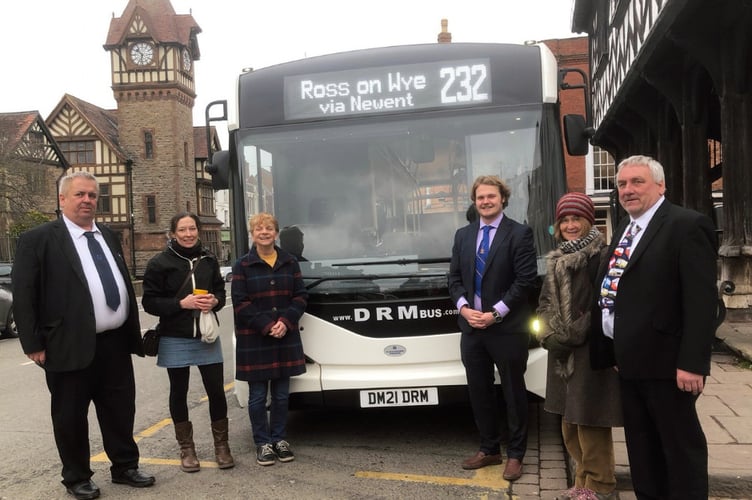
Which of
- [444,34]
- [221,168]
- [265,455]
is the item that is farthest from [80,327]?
[444,34]

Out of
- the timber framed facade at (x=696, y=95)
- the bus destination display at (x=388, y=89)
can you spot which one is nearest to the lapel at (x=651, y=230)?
the bus destination display at (x=388, y=89)

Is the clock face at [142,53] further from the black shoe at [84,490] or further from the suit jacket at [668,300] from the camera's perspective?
the suit jacket at [668,300]

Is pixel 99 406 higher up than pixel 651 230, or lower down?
lower down

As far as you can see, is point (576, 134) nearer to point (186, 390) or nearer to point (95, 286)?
point (186, 390)

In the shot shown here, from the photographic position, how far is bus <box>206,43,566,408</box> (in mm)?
4734

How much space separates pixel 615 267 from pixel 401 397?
2.02m

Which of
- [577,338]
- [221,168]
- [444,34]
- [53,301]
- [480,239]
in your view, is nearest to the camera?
[577,338]

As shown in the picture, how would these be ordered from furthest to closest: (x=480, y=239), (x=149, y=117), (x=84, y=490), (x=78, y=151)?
1. (x=78, y=151)
2. (x=149, y=117)
3. (x=480, y=239)
4. (x=84, y=490)

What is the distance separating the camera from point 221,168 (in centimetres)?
549

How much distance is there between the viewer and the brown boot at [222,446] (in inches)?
183

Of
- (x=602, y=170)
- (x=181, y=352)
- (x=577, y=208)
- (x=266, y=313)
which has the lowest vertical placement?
(x=181, y=352)

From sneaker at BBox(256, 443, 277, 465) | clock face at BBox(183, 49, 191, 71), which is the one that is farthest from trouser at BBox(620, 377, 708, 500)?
clock face at BBox(183, 49, 191, 71)

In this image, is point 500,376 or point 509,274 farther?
point 500,376

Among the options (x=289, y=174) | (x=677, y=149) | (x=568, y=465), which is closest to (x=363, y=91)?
(x=289, y=174)
